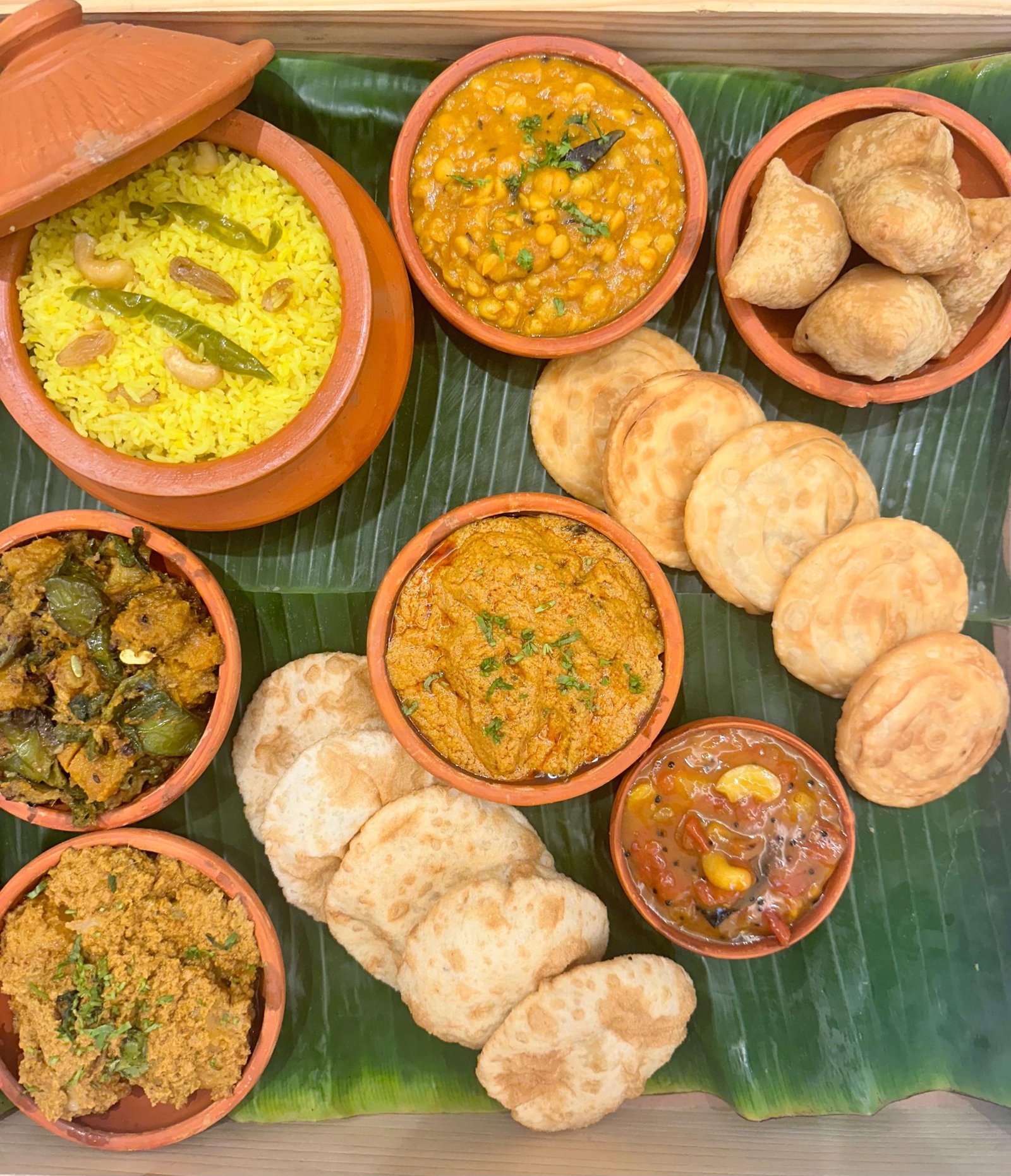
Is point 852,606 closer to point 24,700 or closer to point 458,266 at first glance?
point 458,266

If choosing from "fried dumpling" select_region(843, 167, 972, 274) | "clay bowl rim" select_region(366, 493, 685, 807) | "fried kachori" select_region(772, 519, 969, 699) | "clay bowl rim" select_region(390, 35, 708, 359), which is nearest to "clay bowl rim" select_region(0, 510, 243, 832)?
"clay bowl rim" select_region(366, 493, 685, 807)

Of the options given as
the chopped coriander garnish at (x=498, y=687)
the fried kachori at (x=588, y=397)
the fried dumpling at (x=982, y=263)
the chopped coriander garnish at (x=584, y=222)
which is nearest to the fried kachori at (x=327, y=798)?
the chopped coriander garnish at (x=498, y=687)

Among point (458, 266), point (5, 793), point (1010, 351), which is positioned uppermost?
point (458, 266)

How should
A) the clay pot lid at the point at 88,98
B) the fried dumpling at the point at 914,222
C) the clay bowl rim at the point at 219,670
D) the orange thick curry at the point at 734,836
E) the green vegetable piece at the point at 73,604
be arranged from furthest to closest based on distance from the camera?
the orange thick curry at the point at 734,836 → the clay bowl rim at the point at 219,670 → the green vegetable piece at the point at 73,604 → the fried dumpling at the point at 914,222 → the clay pot lid at the point at 88,98

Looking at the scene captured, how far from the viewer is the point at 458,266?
291cm

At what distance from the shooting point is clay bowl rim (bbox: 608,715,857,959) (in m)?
2.98

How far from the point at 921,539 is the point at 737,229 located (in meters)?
1.30

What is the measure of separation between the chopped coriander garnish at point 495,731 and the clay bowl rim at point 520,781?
0.57 ft

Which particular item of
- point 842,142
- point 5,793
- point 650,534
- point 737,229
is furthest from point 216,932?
point 842,142

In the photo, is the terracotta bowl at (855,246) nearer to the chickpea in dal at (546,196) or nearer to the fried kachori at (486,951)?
the chickpea in dal at (546,196)

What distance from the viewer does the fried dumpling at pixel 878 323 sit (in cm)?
275

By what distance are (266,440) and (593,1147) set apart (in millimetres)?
2875

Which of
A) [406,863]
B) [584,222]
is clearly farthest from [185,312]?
[406,863]

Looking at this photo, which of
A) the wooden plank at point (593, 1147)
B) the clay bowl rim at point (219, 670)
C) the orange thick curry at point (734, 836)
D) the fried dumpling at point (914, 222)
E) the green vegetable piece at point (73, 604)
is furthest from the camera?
the wooden plank at point (593, 1147)
